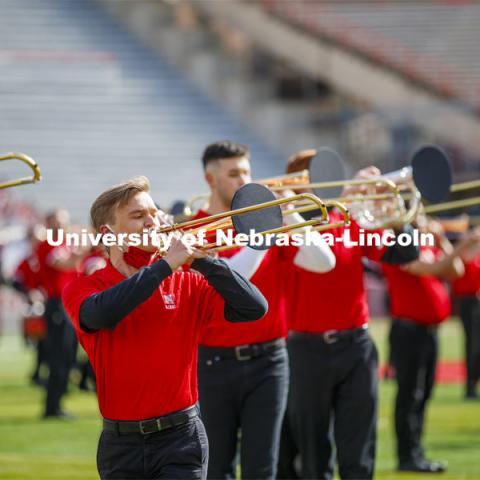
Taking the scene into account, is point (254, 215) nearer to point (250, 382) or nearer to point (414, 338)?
point (250, 382)

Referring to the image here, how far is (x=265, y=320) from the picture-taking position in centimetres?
578

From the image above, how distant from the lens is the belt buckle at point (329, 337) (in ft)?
20.6

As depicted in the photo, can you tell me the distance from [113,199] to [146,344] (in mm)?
560

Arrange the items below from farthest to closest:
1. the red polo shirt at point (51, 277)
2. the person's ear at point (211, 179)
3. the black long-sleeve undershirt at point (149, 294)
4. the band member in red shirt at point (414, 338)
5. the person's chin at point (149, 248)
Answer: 1. the red polo shirt at point (51, 277)
2. the band member in red shirt at point (414, 338)
3. the person's ear at point (211, 179)
4. the person's chin at point (149, 248)
5. the black long-sleeve undershirt at point (149, 294)

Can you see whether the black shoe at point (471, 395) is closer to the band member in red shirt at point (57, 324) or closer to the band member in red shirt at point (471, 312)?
the band member in red shirt at point (471, 312)

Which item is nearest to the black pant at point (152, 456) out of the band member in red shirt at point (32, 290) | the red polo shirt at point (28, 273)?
the red polo shirt at point (28, 273)

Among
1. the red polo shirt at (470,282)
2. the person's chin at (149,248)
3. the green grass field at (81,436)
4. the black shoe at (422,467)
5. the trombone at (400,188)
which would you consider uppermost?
the trombone at (400,188)

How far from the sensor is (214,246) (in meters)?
4.50

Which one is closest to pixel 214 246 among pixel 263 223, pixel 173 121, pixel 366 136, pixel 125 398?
pixel 263 223

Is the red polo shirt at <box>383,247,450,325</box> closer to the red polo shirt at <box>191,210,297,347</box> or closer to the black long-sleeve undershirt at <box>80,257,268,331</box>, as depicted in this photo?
the red polo shirt at <box>191,210,297,347</box>

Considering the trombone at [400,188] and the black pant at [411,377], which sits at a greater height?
the trombone at [400,188]

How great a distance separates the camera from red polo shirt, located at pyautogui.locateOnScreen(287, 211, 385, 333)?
6297 mm

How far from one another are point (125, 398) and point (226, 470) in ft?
5.08

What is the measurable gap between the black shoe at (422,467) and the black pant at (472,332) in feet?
15.1
